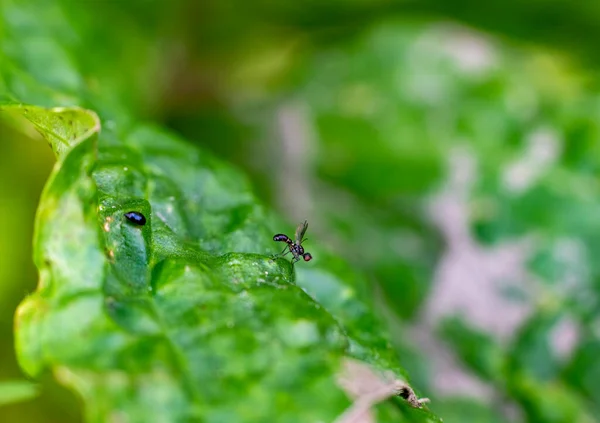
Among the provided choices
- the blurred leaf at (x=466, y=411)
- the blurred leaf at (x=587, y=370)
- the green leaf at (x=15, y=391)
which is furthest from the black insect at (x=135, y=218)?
the blurred leaf at (x=587, y=370)

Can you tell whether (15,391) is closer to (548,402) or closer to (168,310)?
(168,310)

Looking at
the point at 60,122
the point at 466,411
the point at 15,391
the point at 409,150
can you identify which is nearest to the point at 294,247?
the point at 60,122

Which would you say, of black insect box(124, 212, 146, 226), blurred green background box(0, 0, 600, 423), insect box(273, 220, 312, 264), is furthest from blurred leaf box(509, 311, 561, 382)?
black insect box(124, 212, 146, 226)

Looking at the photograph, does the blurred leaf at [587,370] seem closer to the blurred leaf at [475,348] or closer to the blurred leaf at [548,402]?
the blurred leaf at [548,402]

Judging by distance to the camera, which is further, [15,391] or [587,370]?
[587,370]

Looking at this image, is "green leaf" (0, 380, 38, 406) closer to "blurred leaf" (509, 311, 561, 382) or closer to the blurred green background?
the blurred green background

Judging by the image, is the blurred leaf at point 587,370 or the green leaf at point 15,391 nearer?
the green leaf at point 15,391

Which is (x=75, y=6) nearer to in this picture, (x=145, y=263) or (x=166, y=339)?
(x=145, y=263)

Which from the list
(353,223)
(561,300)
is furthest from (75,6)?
(561,300)
